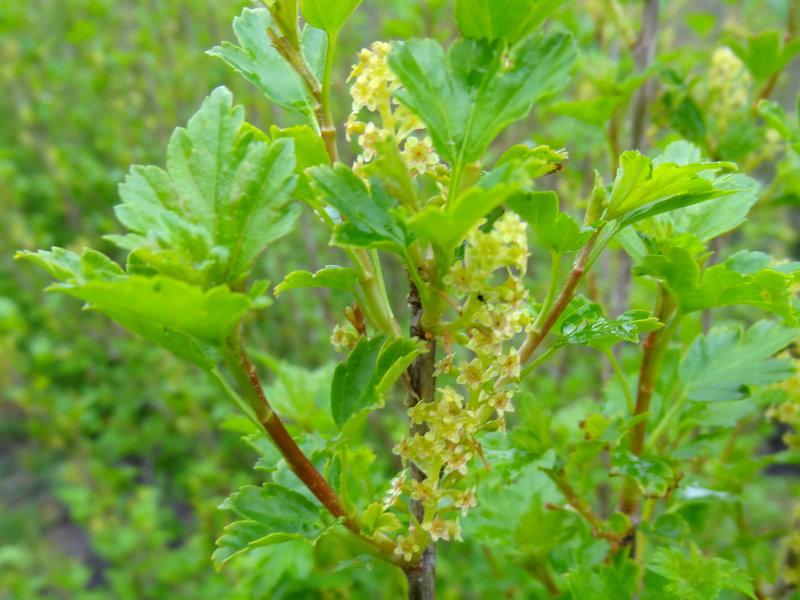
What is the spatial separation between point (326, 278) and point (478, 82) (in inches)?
8.1

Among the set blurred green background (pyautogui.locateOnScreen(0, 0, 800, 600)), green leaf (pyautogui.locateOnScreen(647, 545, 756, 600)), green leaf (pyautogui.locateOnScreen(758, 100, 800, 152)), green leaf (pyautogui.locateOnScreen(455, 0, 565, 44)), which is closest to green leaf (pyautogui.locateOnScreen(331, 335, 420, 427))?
green leaf (pyautogui.locateOnScreen(455, 0, 565, 44))

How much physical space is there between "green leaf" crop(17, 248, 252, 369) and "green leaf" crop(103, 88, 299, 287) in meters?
0.04

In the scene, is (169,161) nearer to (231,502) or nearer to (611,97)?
(231,502)

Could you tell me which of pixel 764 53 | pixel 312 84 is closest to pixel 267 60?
pixel 312 84

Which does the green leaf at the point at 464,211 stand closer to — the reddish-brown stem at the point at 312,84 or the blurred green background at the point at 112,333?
the reddish-brown stem at the point at 312,84

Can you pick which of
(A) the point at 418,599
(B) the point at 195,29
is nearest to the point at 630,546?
(A) the point at 418,599

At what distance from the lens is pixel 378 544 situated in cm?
65

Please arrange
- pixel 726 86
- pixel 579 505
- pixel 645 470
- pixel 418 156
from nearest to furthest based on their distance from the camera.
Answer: pixel 418 156, pixel 645 470, pixel 579 505, pixel 726 86

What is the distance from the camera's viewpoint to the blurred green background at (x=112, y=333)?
251 cm

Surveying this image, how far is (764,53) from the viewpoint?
120 cm

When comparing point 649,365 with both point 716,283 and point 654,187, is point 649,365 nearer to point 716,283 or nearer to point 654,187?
point 716,283

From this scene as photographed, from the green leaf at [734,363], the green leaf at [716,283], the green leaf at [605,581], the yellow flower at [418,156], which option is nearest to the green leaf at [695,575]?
the green leaf at [605,581]

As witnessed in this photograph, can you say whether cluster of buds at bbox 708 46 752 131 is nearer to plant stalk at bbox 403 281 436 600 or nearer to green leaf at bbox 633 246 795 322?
green leaf at bbox 633 246 795 322

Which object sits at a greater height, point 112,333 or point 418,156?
point 418,156
